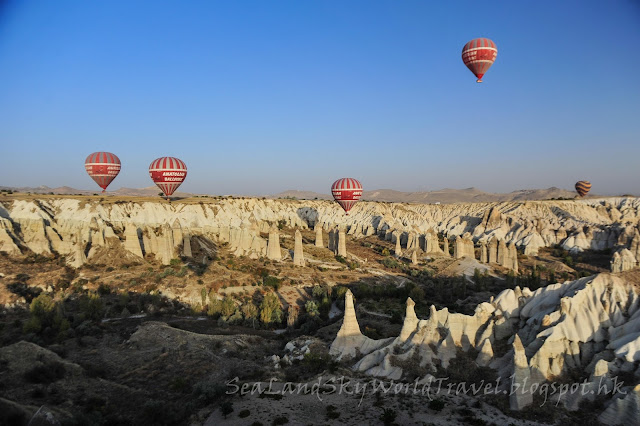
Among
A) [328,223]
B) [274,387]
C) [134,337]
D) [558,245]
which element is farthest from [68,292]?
[558,245]

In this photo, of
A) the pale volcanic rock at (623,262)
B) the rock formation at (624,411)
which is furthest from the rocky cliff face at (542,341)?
the pale volcanic rock at (623,262)

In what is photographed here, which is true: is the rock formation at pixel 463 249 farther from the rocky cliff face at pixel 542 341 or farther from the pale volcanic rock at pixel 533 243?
the rocky cliff face at pixel 542 341

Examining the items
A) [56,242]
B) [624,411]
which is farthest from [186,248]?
[624,411]

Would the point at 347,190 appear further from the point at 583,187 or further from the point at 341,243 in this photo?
the point at 583,187

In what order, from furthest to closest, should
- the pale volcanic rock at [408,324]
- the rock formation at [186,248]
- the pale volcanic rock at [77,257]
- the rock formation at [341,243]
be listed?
1. the rock formation at [341,243]
2. the rock formation at [186,248]
3. the pale volcanic rock at [77,257]
4. the pale volcanic rock at [408,324]

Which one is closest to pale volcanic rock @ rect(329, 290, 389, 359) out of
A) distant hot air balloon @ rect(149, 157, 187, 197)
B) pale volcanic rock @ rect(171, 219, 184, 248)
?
pale volcanic rock @ rect(171, 219, 184, 248)

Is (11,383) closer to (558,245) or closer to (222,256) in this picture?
(222,256)

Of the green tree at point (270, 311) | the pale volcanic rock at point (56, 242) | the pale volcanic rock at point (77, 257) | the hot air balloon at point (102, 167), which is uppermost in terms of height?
the hot air balloon at point (102, 167)
